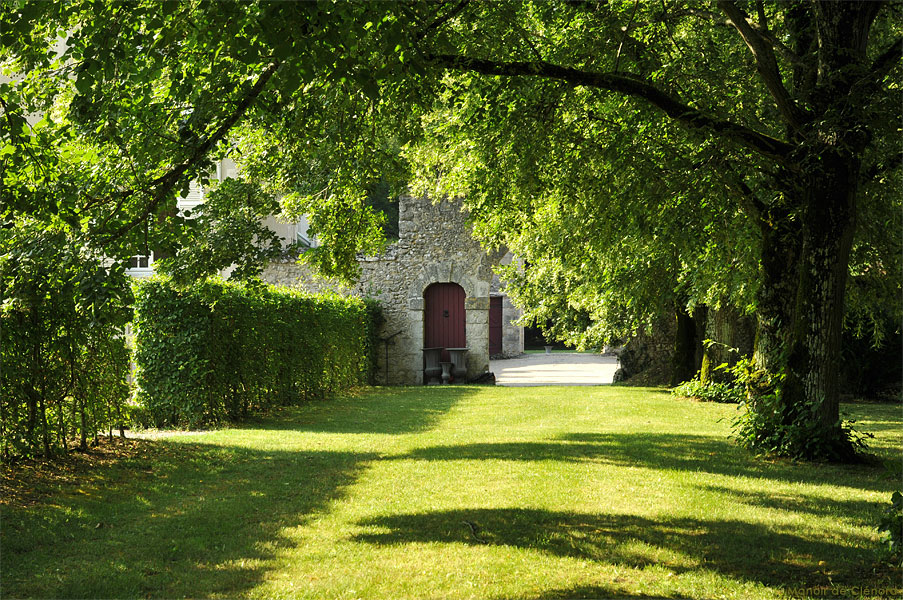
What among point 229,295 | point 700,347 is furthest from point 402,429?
point 700,347

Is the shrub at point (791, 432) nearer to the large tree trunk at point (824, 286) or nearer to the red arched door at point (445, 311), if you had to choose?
the large tree trunk at point (824, 286)

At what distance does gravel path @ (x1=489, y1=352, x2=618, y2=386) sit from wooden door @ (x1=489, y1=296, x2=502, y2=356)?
4.03 ft

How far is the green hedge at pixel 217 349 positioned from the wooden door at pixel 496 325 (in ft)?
73.8

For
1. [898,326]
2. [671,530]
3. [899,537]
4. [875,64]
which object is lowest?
[671,530]

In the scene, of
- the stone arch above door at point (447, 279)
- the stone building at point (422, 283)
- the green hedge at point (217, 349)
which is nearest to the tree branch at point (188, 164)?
the green hedge at point (217, 349)

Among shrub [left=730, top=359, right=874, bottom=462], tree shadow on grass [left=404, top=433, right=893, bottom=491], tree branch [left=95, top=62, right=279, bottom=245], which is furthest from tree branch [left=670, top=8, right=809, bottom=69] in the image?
tree branch [left=95, top=62, right=279, bottom=245]

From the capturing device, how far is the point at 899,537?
4066 millimetres

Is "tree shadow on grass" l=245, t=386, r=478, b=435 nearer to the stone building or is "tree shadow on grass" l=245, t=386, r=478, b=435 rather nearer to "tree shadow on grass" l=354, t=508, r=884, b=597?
the stone building

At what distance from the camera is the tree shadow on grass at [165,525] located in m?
4.48

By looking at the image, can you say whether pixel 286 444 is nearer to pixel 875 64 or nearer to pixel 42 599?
pixel 42 599

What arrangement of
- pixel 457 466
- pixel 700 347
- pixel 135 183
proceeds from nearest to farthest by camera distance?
pixel 135 183 < pixel 457 466 < pixel 700 347

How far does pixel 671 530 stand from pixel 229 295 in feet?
25.1

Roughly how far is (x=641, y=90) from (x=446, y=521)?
4.56 m

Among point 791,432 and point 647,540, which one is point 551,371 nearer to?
point 791,432
